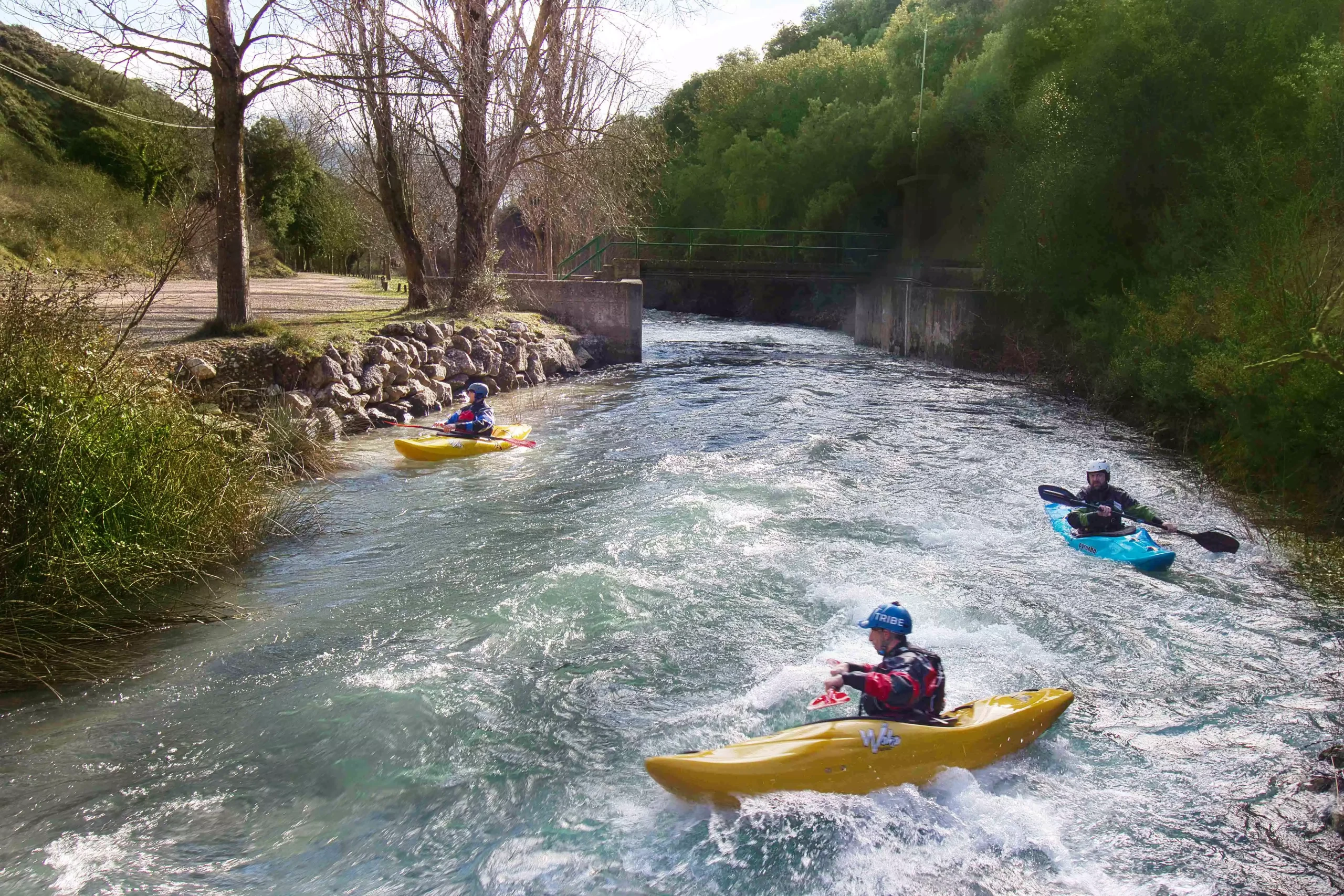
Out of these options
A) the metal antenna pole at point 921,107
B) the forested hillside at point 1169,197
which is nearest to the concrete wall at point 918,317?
the forested hillside at point 1169,197

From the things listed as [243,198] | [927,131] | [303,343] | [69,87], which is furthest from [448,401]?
[927,131]

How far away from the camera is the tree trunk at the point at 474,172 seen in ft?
48.8

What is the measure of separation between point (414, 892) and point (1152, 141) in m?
16.0

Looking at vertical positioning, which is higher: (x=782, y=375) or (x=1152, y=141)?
(x=1152, y=141)

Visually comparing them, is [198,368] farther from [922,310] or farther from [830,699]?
[922,310]

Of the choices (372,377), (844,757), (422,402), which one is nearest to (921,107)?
(422,402)

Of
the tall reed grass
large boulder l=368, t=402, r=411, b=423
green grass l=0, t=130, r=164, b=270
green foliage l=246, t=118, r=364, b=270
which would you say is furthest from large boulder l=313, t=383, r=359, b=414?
green foliage l=246, t=118, r=364, b=270

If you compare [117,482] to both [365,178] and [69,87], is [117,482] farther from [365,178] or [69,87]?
[69,87]

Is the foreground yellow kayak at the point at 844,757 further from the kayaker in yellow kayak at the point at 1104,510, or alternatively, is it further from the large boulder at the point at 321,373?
the large boulder at the point at 321,373

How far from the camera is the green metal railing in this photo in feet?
86.5

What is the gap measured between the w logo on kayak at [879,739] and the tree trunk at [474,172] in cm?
1225

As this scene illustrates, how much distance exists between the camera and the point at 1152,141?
51.0ft

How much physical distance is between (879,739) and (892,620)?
26.4 inches

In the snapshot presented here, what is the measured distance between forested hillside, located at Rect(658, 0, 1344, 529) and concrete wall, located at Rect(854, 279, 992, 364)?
127 centimetres
